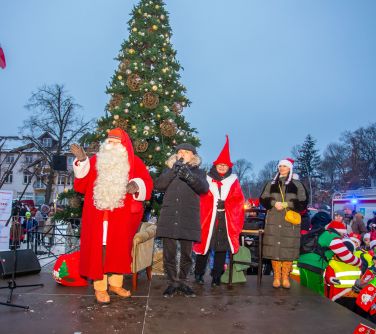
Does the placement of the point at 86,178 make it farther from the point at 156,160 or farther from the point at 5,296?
the point at 156,160

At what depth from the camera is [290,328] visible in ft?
11.9

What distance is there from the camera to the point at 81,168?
442 centimetres

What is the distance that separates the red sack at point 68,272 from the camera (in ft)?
16.8

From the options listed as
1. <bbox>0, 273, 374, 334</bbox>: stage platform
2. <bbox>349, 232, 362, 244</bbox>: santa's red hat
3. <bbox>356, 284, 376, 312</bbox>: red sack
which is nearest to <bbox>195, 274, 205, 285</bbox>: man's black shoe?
<bbox>0, 273, 374, 334</bbox>: stage platform

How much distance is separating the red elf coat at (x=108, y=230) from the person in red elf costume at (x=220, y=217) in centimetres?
106

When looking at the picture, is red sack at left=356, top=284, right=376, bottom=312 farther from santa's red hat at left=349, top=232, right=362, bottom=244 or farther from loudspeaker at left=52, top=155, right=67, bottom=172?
loudspeaker at left=52, top=155, right=67, bottom=172

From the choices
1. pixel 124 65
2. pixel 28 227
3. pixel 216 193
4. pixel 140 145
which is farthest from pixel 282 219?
pixel 28 227

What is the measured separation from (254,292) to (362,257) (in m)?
1.58

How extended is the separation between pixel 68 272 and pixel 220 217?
2.25 m

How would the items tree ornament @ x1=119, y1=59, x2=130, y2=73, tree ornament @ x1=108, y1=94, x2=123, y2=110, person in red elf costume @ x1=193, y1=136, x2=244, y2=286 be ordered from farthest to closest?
tree ornament @ x1=119, y1=59, x2=130, y2=73 < tree ornament @ x1=108, y1=94, x2=123, y2=110 < person in red elf costume @ x1=193, y1=136, x2=244, y2=286

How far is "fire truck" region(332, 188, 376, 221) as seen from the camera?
15.9 m

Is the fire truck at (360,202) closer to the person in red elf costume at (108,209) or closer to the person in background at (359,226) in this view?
the person in background at (359,226)

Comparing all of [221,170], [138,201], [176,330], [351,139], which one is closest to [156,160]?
[221,170]

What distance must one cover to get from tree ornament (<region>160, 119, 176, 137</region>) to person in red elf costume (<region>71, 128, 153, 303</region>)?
4175mm
